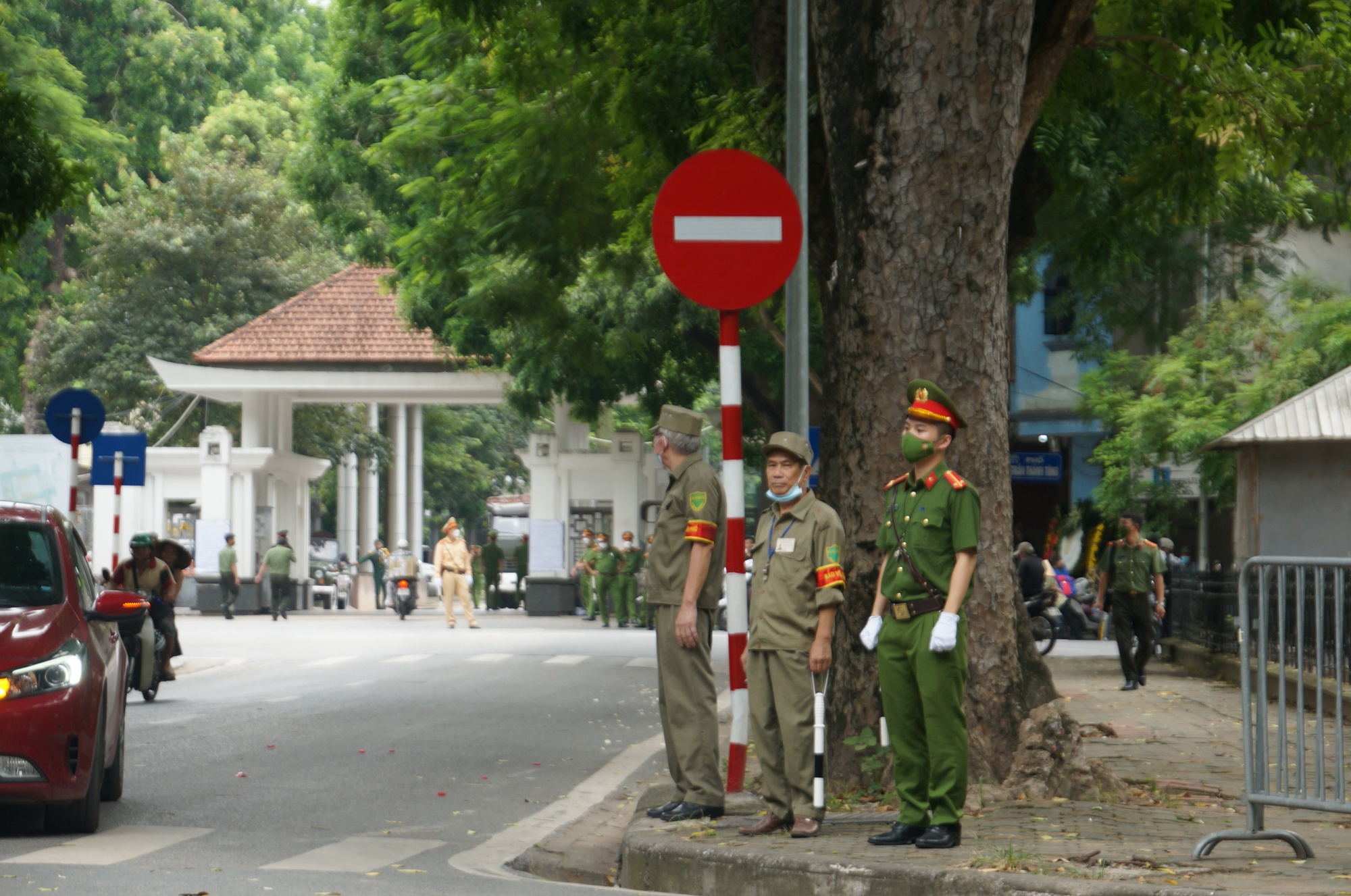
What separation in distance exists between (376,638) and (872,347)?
19.5m

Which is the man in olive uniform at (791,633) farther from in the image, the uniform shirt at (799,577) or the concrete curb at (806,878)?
the concrete curb at (806,878)

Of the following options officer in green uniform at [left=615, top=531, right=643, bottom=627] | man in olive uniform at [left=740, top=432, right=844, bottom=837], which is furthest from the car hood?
officer in green uniform at [left=615, top=531, right=643, bottom=627]

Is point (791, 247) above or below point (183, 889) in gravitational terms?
above

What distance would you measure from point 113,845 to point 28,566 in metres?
1.58

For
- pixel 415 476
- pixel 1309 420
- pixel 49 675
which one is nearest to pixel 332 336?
pixel 415 476

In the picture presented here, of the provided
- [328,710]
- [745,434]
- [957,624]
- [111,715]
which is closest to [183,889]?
[111,715]

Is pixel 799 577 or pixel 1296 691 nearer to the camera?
pixel 1296 691

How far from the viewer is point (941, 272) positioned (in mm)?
8125

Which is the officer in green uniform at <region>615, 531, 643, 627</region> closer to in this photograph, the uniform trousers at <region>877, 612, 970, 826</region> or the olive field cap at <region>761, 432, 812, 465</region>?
the olive field cap at <region>761, 432, 812, 465</region>

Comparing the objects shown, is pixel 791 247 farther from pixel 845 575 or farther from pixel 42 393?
pixel 42 393

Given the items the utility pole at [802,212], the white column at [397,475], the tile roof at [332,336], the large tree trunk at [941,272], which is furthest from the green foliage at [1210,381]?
the white column at [397,475]

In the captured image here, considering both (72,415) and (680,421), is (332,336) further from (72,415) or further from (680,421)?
(680,421)

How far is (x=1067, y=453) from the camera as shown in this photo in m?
35.6

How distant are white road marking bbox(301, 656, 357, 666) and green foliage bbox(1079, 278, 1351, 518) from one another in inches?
453
